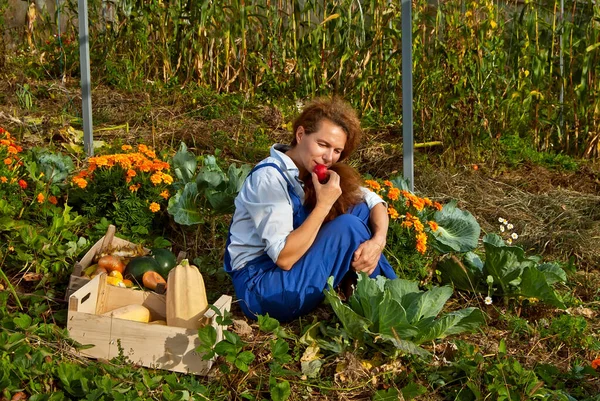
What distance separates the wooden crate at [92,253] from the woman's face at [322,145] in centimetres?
103

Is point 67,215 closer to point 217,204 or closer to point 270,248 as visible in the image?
point 217,204

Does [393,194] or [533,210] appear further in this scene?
[533,210]

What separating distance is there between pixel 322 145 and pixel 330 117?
0.12 metres

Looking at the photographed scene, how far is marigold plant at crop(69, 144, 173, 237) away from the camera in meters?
3.95

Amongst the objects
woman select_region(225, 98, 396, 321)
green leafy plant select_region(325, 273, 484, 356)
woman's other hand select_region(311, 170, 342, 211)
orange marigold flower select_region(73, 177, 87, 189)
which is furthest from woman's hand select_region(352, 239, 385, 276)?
orange marigold flower select_region(73, 177, 87, 189)

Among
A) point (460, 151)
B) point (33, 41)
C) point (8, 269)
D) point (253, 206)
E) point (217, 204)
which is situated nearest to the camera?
point (253, 206)

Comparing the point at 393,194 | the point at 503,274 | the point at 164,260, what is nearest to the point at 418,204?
the point at 393,194

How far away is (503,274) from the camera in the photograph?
11.8 ft

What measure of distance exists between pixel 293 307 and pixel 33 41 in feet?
17.4

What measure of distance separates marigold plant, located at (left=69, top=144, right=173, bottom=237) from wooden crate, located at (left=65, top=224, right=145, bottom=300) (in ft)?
0.78

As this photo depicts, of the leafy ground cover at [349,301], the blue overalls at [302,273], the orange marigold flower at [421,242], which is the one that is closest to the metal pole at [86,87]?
the leafy ground cover at [349,301]

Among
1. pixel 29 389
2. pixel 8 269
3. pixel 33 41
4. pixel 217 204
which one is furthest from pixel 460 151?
pixel 33 41

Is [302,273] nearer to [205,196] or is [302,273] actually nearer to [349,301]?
[349,301]

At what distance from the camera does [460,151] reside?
5.54m
